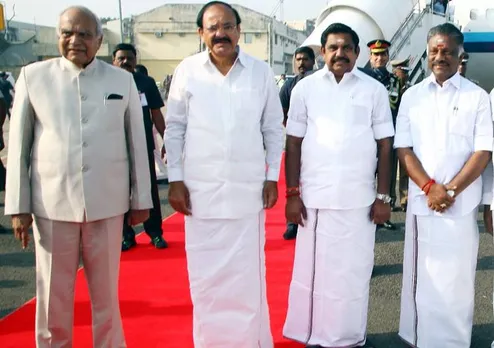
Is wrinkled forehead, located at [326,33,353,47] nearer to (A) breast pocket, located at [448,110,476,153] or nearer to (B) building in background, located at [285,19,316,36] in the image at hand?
(A) breast pocket, located at [448,110,476,153]

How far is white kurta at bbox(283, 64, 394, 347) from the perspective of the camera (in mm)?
2861

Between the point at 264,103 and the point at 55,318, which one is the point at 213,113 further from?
the point at 55,318

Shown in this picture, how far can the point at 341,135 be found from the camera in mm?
2840

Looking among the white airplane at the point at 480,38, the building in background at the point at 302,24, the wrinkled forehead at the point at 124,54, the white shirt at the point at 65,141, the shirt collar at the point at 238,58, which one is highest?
the building in background at the point at 302,24

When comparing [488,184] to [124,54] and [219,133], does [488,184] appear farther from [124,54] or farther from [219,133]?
[124,54]

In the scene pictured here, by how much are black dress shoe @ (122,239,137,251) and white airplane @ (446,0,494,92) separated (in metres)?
11.3

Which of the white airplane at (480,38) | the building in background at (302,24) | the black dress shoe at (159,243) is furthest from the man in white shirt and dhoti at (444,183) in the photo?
the building in background at (302,24)

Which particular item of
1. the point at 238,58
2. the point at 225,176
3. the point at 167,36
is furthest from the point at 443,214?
the point at 167,36

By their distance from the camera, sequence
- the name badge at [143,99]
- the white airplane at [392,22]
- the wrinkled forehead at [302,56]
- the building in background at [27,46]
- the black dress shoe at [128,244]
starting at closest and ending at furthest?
the name badge at [143,99] < the black dress shoe at [128,244] < the wrinkled forehead at [302,56] < the white airplane at [392,22] < the building in background at [27,46]

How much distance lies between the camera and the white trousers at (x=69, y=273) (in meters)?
2.56

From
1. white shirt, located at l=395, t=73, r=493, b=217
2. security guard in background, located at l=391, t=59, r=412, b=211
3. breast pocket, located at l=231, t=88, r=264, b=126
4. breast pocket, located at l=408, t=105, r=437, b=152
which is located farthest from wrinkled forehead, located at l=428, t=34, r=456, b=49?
security guard in background, located at l=391, t=59, r=412, b=211

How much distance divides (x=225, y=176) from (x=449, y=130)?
1.24 meters

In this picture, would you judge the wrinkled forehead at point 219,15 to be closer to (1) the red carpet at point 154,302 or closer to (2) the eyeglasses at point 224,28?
(2) the eyeglasses at point 224,28

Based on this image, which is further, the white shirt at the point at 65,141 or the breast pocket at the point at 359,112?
the breast pocket at the point at 359,112
